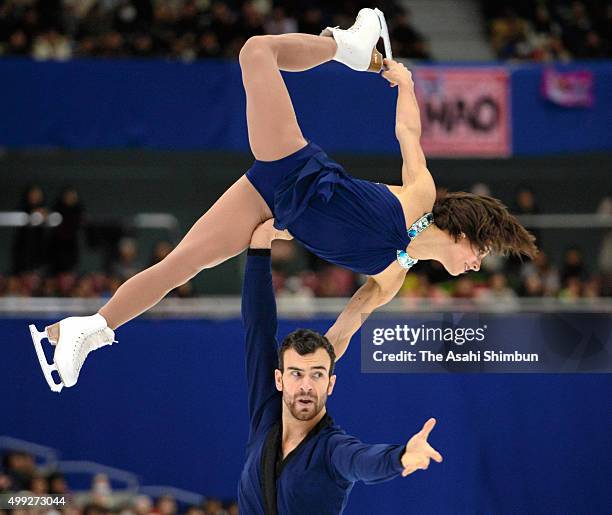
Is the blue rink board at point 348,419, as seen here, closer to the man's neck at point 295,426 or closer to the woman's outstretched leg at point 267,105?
the man's neck at point 295,426

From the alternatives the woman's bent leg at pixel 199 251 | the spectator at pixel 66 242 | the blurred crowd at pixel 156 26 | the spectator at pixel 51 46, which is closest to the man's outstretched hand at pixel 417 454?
the woman's bent leg at pixel 199 251

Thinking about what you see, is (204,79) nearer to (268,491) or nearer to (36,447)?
(36,447)

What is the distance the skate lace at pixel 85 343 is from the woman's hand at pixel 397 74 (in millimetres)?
1466

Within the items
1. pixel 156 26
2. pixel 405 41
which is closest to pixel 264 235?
pixel 156 26

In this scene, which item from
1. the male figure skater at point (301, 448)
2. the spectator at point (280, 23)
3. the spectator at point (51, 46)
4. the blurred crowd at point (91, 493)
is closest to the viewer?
the male figure skater at point (301, 448)

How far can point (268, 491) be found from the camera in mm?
3502

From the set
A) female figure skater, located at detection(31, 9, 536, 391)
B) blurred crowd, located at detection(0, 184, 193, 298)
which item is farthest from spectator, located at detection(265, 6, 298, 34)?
female figure skater, located at detection(31, 9, 536, 391)

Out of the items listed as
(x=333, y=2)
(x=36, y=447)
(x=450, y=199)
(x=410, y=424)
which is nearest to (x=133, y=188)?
(x=333, y=2)

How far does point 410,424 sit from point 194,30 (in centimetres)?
498

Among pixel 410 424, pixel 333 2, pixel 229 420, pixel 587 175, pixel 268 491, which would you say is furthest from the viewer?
pixel 587 175

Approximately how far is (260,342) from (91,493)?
3039 mm

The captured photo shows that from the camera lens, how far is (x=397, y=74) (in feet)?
14.3

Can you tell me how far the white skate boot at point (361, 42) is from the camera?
14.2 ft

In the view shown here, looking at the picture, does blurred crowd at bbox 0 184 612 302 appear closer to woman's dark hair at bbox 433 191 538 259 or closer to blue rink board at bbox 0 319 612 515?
blue rink board at bbox 0 319 612 515
